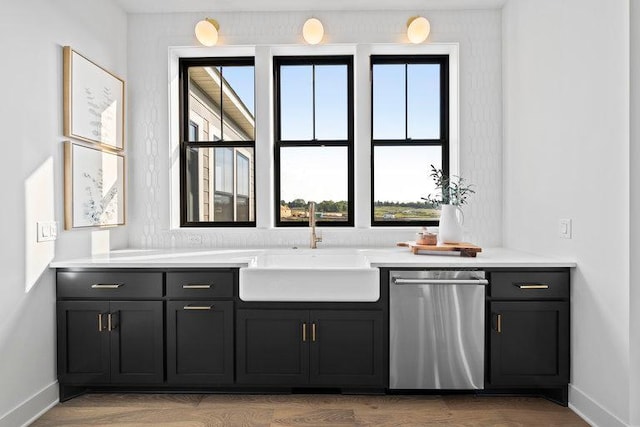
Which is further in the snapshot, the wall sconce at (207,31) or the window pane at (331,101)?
the window pane at (331,101)

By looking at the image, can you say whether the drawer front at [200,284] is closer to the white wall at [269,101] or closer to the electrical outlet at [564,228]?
the white wall at [269,101]

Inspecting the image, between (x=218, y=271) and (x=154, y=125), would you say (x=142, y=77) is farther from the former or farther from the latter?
(x=218, y=271)

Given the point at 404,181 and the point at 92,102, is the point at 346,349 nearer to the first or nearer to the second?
the point at 404,181

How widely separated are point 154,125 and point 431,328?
8.59ft

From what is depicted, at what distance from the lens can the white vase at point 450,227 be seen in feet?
9.59

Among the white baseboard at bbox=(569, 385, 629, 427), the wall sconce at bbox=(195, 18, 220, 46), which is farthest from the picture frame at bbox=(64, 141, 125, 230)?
the white baseboard at bbox=(569, 385, 629, 427)

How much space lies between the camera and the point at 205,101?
352 centimetres

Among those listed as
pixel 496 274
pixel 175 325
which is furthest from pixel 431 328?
pixel 175 325

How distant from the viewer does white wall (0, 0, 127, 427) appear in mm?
2156

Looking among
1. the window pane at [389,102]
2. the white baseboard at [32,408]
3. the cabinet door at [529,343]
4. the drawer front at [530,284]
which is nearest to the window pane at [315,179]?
the window pane at [389,102]

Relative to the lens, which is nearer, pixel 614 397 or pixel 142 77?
pixel 614 397

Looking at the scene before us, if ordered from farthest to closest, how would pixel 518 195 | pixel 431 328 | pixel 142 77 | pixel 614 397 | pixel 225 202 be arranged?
1. pixel 225 202
2. pixel 142 77
3. pixel 518 195
4. pixel 431 328
5. pixel 614 397

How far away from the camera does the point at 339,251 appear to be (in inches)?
120

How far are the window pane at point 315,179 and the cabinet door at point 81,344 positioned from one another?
1597mm
